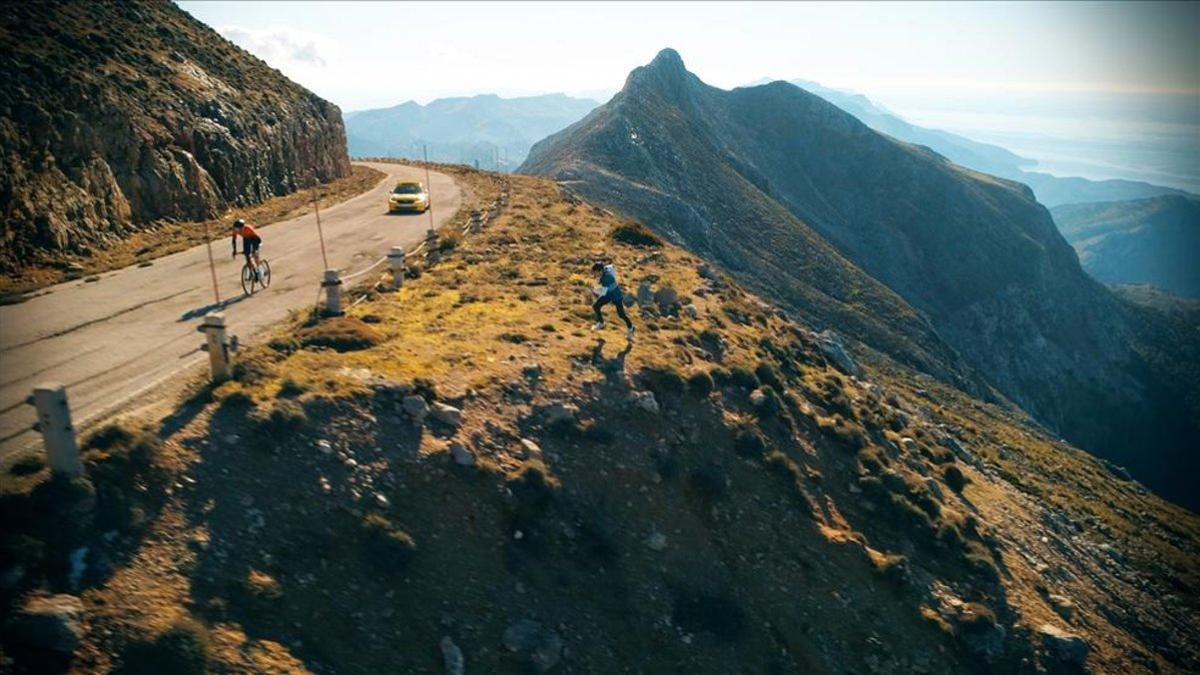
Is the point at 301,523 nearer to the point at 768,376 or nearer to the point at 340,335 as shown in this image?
the point at 340,335

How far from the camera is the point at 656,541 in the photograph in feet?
49.1

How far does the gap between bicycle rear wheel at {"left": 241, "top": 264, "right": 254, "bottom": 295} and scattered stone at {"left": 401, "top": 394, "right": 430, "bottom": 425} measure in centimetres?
958

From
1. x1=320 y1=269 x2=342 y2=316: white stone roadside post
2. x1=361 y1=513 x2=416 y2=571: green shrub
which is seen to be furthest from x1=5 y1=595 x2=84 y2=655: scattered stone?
x1=320 y1=269 x2=342 y2=316: white stone roadside post

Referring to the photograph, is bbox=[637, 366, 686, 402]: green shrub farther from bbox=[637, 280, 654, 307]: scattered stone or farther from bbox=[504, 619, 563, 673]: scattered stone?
bbox=[504, 619, 563, 673]: scattered stone

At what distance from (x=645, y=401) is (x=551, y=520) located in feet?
17.5

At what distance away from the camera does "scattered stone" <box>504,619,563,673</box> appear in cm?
1144

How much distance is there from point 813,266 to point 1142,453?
9794 cm

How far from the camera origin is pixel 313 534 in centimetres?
1099

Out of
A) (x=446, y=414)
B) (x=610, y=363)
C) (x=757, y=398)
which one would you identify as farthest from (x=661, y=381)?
Answer: (x=446, y=414)

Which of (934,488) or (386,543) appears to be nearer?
(386,543)

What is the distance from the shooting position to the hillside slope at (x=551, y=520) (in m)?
9.68

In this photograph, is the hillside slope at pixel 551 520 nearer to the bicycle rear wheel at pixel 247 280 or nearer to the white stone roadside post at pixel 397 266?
the white stone roadside post at pixel 397 266

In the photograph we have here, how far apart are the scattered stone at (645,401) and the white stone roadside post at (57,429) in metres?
12.3

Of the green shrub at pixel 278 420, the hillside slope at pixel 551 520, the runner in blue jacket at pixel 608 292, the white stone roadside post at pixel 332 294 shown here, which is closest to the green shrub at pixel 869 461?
the hillside slope at pixel 551 520
